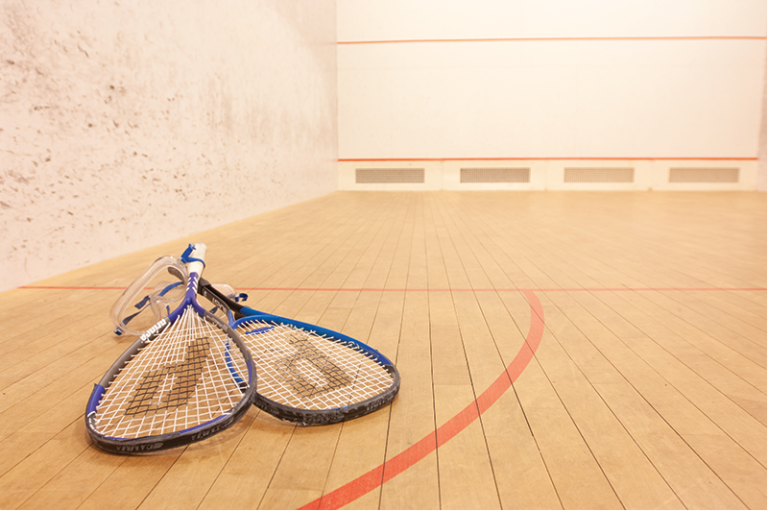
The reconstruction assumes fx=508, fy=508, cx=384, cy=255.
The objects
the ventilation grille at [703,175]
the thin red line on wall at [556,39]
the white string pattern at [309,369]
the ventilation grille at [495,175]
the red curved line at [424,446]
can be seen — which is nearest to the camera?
the red curved line at [424,446]

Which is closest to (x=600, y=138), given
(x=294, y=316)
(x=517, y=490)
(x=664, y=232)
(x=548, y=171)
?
(x=548, y=171)

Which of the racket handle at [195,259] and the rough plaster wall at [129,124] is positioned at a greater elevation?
the rough plaster wall at [129,124]

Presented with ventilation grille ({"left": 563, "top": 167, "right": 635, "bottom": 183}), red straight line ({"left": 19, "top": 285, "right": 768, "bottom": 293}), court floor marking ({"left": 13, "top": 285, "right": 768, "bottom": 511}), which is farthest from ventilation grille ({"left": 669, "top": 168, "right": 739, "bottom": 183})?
court floor marking ({"left": 13, "top": 285, "right": 768, "bottom": 511})

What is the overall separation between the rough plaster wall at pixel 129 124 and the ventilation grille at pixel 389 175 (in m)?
3.65

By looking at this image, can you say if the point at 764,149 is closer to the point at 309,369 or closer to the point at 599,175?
the point at 599,175

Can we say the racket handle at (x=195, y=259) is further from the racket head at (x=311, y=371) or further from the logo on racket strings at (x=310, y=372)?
the logo on racket strings at (x=310, y=372)

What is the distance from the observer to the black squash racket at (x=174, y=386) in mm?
1022

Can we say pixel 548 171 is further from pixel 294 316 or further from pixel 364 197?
pixel 294 316

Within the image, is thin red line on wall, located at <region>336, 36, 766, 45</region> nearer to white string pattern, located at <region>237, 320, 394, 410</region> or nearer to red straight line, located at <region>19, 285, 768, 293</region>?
red straight line, located at <region>19, 285, 768, 293</region>

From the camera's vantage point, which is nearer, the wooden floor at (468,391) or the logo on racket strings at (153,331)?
the wooden floor at (468,391)

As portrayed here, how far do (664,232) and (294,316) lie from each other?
3.73 metres

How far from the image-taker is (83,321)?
2066mm

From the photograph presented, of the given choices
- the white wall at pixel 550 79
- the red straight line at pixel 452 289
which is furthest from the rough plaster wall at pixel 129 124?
the white wall at pixel 550 79

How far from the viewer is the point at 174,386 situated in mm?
1324
